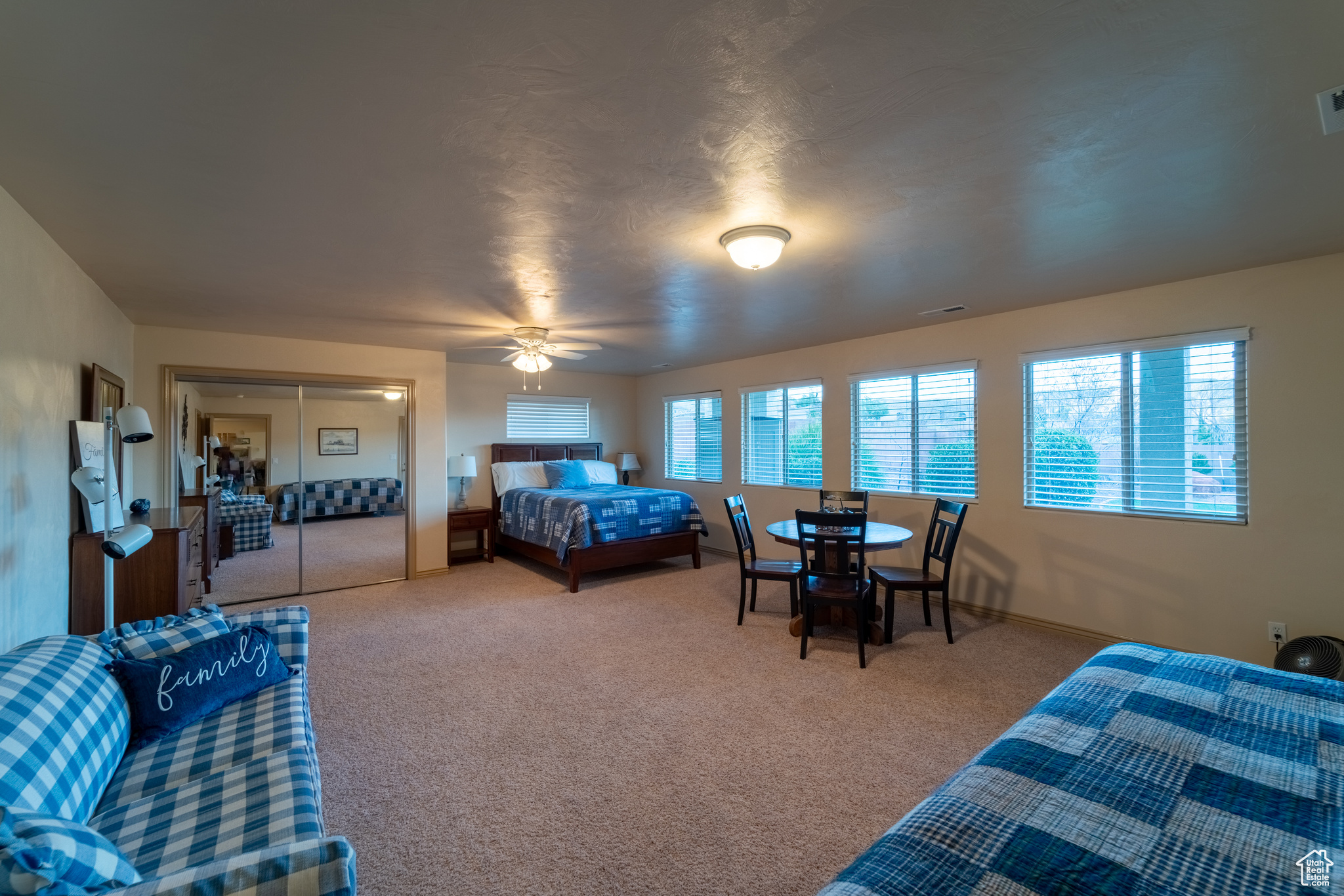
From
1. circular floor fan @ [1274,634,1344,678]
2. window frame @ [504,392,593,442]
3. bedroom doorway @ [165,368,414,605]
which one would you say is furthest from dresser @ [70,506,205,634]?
circular floor fan @ [1274,634,1344,678]

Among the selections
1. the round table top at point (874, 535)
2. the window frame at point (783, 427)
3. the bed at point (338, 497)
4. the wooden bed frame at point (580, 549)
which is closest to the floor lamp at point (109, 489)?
the bed at point (338, 497)

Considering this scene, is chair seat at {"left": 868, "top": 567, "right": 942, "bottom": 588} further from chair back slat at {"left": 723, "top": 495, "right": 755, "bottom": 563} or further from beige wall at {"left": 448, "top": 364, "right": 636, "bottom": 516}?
beige wall at {"left": 448, "top": 364, "right": 636, "bottom": 516}

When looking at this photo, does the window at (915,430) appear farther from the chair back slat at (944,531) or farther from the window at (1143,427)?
the chair back slat at (944,531)

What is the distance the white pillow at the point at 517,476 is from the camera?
6668mm

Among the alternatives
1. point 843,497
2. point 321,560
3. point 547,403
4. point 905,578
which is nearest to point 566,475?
point 547,403

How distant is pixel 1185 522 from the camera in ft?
11.3

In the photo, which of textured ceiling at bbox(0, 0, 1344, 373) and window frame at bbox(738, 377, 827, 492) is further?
window frame at bbox(738, 377, 827, 492)

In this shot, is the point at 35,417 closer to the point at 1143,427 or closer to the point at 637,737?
the point at 637,737

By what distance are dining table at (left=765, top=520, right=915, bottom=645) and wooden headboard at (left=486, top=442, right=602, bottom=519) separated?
3889mm

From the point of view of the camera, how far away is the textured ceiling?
4.30 feet

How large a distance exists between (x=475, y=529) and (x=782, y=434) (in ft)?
12.0

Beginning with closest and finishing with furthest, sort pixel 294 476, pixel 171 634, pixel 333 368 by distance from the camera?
pixel 171 634 → pixel 294 476 → pixel 333 368

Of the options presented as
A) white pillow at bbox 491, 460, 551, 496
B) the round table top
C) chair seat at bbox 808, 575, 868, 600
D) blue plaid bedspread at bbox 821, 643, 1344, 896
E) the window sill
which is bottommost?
chair seat at bbox 808, 575, 868, 600

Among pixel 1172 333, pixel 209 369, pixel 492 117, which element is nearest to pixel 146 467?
pixel 209 369
